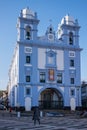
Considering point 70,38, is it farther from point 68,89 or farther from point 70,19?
point 68,89

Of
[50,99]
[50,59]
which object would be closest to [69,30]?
[50,59]

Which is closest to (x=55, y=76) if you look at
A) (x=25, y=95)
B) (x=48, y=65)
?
(x=48, y=65)

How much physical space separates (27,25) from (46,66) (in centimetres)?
835

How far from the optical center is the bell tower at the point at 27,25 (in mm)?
55688

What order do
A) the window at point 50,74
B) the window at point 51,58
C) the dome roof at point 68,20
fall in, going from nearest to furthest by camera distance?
the window at point 50,74, the window at point 51,58, the dome roof at point 68,20

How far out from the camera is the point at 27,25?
5622 centimetres

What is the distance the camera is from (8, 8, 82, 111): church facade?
5403 centimetres

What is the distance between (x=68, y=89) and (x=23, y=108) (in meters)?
9.27

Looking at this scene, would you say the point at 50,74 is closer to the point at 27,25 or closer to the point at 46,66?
the point at 46,66

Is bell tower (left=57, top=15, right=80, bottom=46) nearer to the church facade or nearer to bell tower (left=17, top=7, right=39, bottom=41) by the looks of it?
the church facade

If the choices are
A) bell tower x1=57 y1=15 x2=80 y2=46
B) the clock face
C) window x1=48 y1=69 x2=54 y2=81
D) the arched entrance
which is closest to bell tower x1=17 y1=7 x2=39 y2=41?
the clock face

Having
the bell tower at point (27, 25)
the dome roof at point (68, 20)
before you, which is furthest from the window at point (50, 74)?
the dome roof at point (68, 20)

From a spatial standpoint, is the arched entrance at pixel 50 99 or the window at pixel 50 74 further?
the arched entrance at pixel 50 99

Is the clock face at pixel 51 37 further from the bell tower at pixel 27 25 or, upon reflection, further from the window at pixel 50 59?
the window at pixel 50 59
